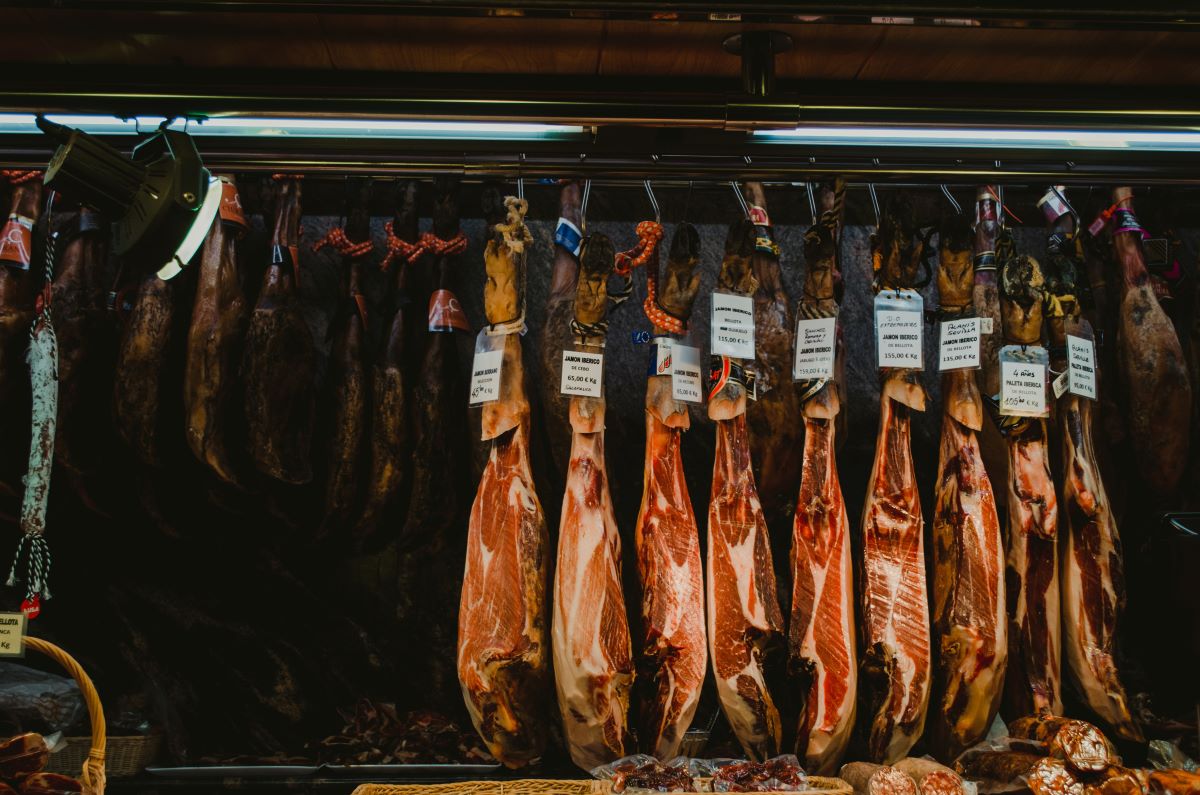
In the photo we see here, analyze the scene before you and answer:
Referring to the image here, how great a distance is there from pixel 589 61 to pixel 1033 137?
1.40 m

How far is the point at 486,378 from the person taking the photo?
129 inches

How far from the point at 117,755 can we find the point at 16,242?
179 centimetres

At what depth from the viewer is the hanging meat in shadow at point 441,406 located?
3531mm

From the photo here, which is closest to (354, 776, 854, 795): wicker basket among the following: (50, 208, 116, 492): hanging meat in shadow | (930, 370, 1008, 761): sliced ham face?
(930, 370, 1008, 761): sliced ham face

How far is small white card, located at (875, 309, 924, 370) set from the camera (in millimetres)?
3277

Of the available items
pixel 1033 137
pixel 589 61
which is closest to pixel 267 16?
pixel 589 61

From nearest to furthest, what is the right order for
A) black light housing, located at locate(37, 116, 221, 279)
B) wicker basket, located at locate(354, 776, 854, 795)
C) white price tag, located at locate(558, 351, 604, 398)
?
1. black light housing, located at locate(37, 116, 221, 279)
2. wicker basket, located at locate(354, 776, 854, 795)
3. white price tag, located at locate(558, 351, 604, 398)

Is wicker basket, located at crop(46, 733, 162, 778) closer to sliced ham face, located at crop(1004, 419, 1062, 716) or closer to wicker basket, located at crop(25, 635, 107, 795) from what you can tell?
wicker basket, located at crop(25, 635, 107, 795)

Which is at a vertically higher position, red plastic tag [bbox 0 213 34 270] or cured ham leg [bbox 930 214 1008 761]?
red plastic tag [bbox 0 213 34 270]

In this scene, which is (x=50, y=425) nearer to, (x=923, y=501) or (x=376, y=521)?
(x=376, y=521)

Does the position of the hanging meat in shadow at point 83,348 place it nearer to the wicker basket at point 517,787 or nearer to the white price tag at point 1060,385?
the wicker basket at point 517,787

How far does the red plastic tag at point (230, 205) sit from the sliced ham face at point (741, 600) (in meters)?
1.85

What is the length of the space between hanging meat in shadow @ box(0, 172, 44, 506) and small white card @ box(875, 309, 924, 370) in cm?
290

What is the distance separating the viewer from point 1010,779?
9.06 feet
